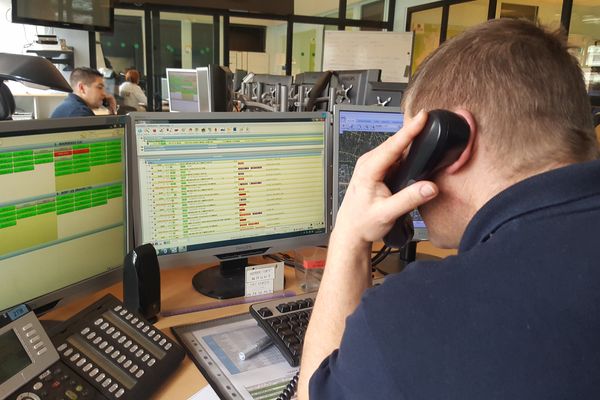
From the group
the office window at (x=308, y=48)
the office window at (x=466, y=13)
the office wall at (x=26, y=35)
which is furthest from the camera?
the office window at (x=308, y=48)

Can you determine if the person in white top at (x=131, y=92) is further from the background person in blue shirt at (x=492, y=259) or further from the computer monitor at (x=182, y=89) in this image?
the background person in blue shirt at (x=492, y=259)

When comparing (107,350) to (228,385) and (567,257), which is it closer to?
(228,385)

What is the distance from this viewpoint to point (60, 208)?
0.94 meters

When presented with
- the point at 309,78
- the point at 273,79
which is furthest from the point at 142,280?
the point at 273,79

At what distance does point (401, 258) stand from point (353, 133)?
1.43 feet

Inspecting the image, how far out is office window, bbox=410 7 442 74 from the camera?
23.5 feet

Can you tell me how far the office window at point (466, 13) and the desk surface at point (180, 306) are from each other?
5.87m

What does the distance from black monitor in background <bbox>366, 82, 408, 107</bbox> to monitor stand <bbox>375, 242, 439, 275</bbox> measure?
43.2 inches

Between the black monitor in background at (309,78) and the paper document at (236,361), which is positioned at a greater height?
the black monitor in background at (309,78)

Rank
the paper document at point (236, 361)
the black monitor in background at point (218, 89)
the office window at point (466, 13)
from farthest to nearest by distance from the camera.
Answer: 1. the office window at point (466, 13)
2. the black monitor in background at point (218, 89)
3. the paper document at point (236, 361)

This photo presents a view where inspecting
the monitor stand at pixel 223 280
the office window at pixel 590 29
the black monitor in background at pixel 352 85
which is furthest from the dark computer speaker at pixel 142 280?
the office window at pixel 590 29

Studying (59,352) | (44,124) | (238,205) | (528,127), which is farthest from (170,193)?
(528,127)

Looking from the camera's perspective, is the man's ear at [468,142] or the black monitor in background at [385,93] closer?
the man's ear at [468,142]

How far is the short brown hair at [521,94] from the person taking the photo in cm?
63
